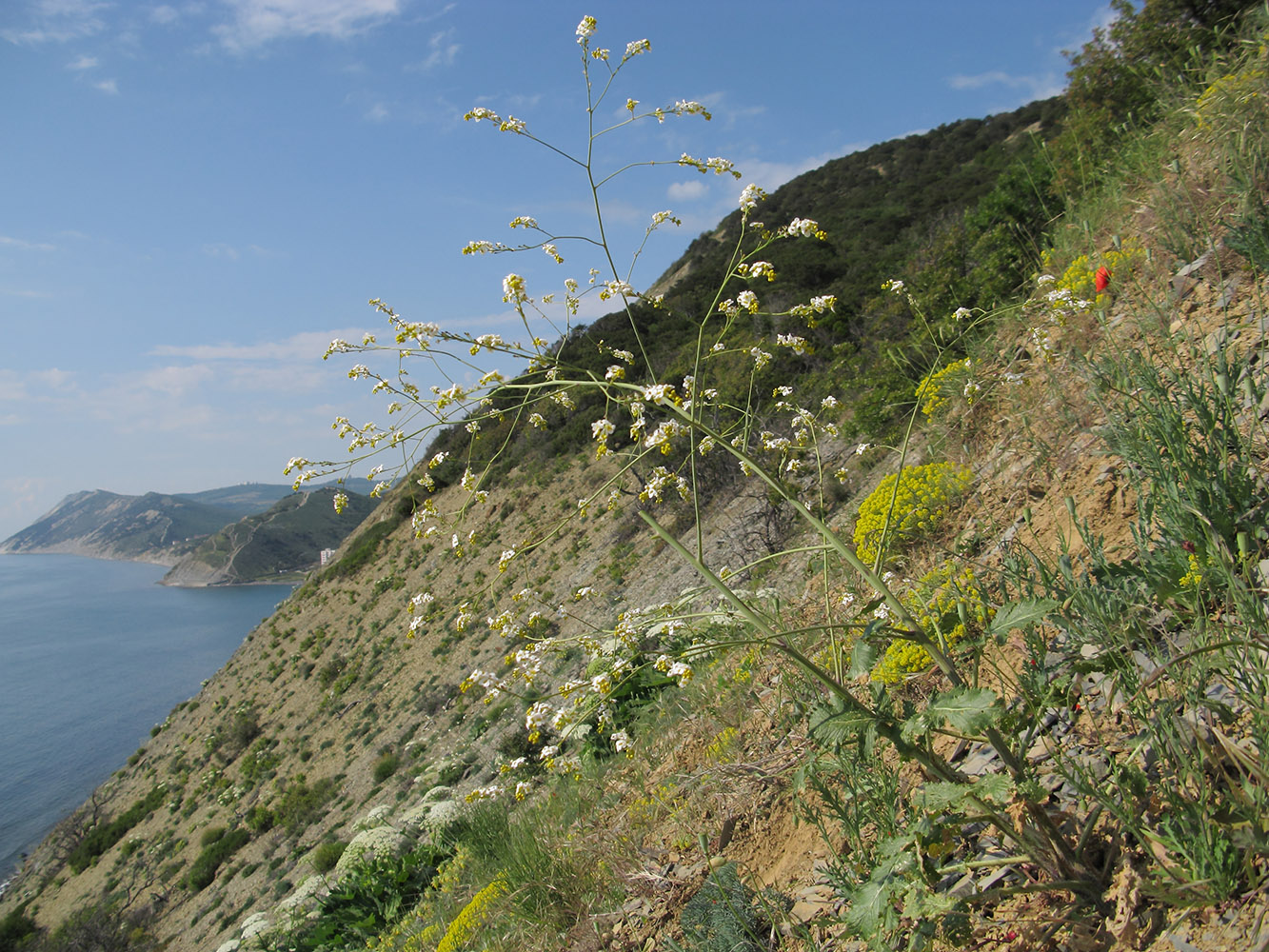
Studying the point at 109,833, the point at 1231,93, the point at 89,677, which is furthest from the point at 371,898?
the point at 89,677

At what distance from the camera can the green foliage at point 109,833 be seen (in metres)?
27.2

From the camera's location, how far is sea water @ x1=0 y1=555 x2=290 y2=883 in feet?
159

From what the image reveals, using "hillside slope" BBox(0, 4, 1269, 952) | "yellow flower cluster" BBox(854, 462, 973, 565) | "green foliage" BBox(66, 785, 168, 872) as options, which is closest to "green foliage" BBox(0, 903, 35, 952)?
"green foliage" BBox(66, 785, 168, 872)

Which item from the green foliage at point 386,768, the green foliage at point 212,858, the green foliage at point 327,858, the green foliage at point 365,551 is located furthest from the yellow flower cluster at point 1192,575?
the green foliage at point 365,551

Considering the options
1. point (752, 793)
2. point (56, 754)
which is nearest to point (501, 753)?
point (752, 793)

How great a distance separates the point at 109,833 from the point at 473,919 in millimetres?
34906

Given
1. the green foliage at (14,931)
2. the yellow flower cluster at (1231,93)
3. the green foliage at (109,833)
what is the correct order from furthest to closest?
the green foliage at (109,833)
the green foliage at (14,931)
the yellow flower cluster at (1231,93)

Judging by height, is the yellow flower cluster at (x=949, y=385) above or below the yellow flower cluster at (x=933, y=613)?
above

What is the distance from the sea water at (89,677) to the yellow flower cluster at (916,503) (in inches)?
2107

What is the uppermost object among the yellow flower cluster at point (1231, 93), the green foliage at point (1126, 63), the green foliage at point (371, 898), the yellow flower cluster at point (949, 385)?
the green foliage at point (1126, 63)

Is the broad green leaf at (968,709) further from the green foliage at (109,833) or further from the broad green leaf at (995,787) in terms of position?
the green foliage at (109,833)

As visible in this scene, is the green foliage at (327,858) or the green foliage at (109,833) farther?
the green foliage at (109,833)

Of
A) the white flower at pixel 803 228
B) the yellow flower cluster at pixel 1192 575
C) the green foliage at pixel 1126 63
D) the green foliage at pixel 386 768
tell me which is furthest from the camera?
the green foliage at pixel 386 768

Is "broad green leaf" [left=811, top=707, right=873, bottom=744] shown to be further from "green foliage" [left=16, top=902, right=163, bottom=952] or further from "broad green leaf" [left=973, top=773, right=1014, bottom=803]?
"green foliage" [left=16, top=902, right=163, bottom=952]
